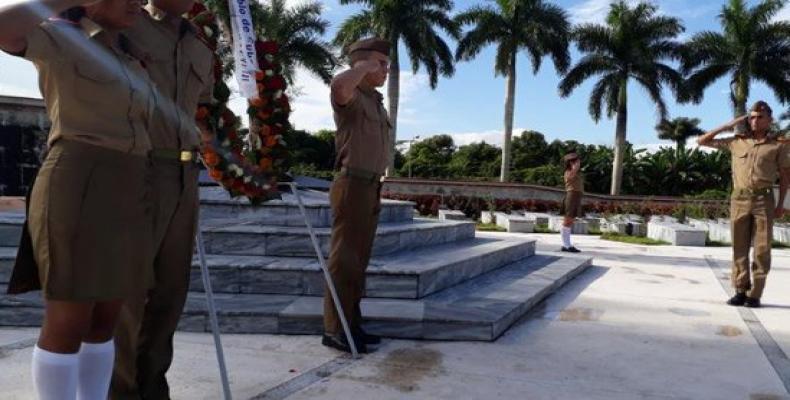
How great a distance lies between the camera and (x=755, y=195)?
17.5ft

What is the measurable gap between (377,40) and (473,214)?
1780cm

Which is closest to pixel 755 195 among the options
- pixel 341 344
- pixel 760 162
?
pixel 760 162

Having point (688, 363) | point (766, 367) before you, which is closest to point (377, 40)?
point (688, 363)

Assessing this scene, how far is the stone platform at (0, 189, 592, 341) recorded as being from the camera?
3.89m

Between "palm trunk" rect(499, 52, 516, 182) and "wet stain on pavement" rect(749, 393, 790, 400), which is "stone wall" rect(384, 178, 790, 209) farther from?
"wet stain on pavement" rect(749, 393, 790, 400)

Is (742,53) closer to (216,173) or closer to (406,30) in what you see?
(406,30)

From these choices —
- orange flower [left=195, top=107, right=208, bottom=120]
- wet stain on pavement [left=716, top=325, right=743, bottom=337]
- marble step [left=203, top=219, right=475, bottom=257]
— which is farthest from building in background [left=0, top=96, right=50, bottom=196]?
wet stain on pavement [left=716, top=325, right=743, bottom=337]

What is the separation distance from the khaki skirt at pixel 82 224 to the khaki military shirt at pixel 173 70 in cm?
33

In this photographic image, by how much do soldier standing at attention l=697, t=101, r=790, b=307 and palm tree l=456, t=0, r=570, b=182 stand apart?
24.3 meters

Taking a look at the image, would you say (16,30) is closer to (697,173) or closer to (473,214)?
(473,214)

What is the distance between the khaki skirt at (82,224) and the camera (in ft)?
5.72

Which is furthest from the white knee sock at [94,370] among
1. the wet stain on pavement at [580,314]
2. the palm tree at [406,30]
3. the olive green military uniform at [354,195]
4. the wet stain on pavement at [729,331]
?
the palm tree at [406,30]

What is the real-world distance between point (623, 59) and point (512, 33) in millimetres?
5811

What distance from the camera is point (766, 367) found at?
3500 millimetres
